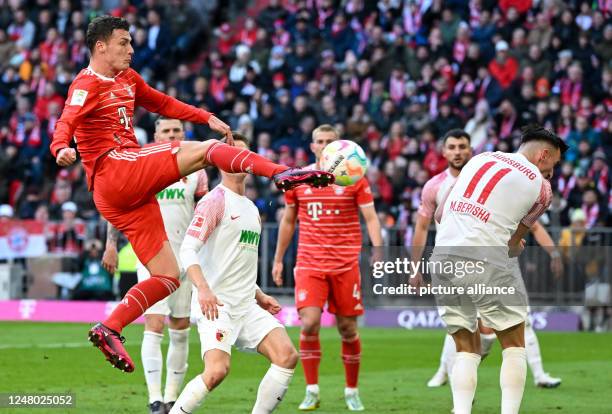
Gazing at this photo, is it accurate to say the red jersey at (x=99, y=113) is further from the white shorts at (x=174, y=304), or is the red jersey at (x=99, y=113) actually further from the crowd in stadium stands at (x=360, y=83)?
the crowd in stadium stands at (x=360, y=83)

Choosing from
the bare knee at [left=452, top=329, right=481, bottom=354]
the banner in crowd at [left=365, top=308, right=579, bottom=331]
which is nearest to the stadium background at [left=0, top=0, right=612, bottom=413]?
the banner in crowd at [left=365, top=308, right=579, bottom=331]

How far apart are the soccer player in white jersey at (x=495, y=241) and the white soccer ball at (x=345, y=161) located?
4.52 ft

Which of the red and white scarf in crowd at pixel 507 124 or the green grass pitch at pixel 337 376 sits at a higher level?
the red and white scarf in crowd at pixel 507 124

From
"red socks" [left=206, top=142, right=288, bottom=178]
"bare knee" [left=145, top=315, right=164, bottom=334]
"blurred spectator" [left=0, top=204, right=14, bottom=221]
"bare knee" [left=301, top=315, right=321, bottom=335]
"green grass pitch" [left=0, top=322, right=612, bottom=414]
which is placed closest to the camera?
"red socks" [left=206, top=142, right=288, bottom=178]

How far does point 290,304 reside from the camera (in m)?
22.4

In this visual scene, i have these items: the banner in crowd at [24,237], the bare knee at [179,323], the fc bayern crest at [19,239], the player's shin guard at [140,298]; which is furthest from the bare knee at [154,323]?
the fc bayern crest at [19,239]

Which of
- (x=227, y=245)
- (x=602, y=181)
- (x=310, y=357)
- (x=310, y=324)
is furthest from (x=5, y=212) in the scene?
(x=227, y=245)

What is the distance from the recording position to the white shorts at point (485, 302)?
9.03 m

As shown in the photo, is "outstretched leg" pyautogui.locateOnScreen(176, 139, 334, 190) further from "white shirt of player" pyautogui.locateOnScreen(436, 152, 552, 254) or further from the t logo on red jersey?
the t logo on red jersey

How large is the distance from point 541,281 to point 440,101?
4640 mm

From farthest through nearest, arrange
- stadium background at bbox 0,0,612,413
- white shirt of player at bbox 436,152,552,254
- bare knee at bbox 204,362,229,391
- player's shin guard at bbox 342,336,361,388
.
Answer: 1. stadium background at bbox 0,0,612,413
2. player's shin guard at bbox 342,336,361,388
3. white shirt of player at bbox 436,152,552,254
4. bare knee at bbox 204,362,229,391

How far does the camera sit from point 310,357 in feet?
39.7

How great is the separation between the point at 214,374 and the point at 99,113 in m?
2.12

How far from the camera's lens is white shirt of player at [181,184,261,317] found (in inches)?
366
